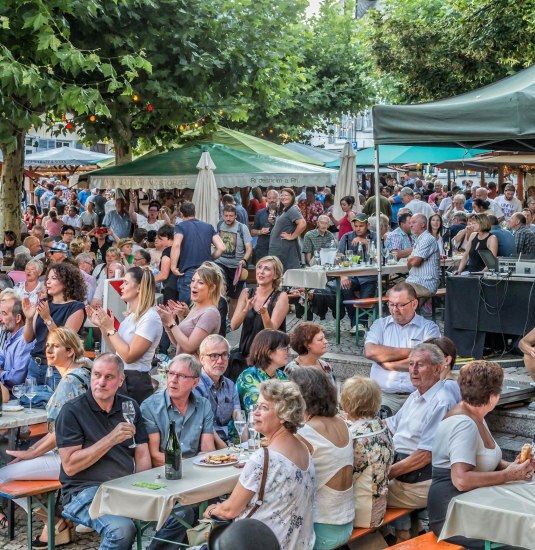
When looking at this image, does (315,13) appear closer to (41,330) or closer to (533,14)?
(533,14)

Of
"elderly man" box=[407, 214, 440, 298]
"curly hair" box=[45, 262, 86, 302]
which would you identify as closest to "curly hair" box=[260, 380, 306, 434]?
"curly hair" box=[45, 262, 86, 302]

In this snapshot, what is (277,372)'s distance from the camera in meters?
7.26

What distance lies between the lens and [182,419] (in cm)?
639

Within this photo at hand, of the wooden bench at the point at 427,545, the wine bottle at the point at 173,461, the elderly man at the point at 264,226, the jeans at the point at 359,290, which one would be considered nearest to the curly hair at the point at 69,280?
the wine bottle at the point at 173,461

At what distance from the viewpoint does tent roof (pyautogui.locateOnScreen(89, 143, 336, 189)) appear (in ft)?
55.6

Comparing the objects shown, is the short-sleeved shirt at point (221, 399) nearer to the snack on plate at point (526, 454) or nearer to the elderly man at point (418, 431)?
the elderly man at point (418, 431)

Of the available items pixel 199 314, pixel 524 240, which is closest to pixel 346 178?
pixel 524 240

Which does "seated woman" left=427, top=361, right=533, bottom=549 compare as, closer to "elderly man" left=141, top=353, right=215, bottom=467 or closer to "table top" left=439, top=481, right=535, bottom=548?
"table top" left=439, top=481, right=535, bottom=548

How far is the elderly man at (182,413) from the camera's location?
6.24 meters

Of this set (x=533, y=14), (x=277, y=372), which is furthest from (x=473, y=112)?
(x=533, y=14)

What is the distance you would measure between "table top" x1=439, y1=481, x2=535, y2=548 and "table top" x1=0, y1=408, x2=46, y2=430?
9.84ft

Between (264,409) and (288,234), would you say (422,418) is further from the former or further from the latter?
(288,234)

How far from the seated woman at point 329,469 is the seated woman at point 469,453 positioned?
49 centimetres

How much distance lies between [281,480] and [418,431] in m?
1.68
